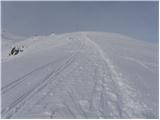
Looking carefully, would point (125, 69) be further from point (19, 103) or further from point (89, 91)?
point (19, 103)

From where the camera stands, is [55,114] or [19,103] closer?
[55,114]

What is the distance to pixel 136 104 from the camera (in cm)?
784

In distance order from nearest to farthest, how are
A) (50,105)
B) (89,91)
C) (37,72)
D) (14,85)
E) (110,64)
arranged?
(50,105) < (89,91) < (14,85) < (37,72) < (110,64)

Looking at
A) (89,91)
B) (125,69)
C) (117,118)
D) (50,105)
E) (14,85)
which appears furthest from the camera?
(125,69)

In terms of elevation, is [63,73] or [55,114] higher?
[63,73]

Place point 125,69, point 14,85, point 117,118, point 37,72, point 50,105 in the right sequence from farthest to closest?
point 125,69 < point 37,72 < point 14,85 < point 50,105 < point 117,118

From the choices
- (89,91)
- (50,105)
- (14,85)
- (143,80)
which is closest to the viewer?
(50,105)

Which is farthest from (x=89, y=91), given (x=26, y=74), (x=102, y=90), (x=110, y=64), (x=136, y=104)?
(x=110, y=64)

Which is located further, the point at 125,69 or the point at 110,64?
the point at 110,64

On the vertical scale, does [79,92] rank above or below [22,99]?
above

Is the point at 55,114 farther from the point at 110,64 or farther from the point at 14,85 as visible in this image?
the point at 110,64

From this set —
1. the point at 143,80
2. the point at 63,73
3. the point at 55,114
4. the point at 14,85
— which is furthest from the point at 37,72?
the point at 55,114

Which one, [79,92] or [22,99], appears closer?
[22,99]

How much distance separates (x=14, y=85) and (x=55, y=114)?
3.52 m
